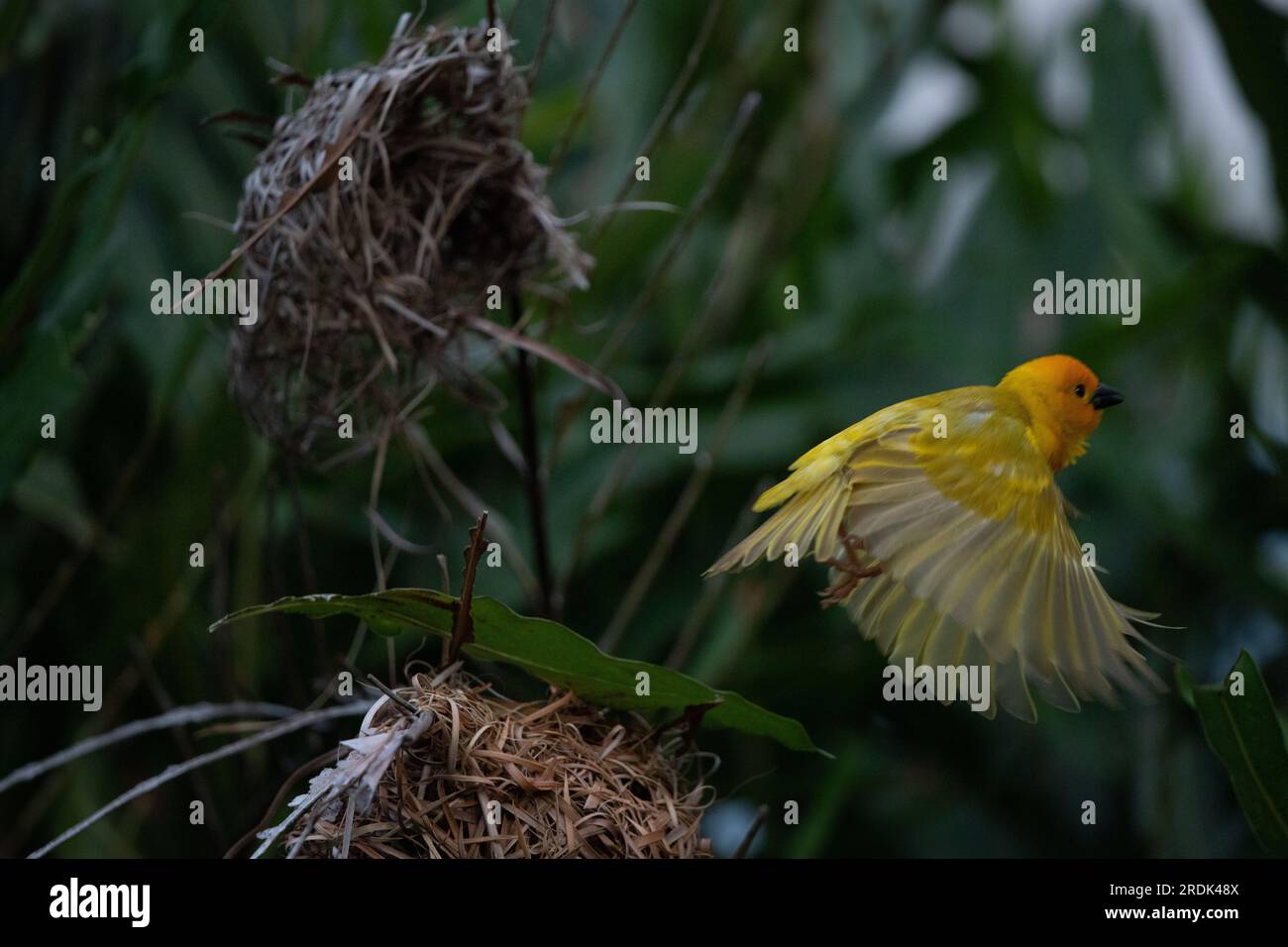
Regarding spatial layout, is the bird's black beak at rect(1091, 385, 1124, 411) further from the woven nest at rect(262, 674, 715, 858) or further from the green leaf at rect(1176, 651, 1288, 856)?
the woven nest at rect(262, 674, 715, 858)

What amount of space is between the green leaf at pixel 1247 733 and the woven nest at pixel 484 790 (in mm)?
431

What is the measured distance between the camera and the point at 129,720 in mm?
2023

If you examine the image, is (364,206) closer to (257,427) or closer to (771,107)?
(257,427)

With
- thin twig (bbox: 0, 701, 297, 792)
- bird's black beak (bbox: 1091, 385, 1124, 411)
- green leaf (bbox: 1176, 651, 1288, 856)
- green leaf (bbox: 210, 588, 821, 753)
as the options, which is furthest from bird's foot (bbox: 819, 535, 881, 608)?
thin twig (bbox: 0, 701, 297, 792)

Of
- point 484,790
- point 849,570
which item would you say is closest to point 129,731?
point 484,790

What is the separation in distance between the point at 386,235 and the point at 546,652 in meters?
0.54

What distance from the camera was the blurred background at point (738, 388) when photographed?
1869 mm

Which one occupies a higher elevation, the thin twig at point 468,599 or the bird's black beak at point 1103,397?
the bird's black beak at point 1103,397

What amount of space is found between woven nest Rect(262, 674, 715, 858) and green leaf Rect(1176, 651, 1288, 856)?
43 cm

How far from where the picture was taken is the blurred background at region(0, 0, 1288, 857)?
187 cm

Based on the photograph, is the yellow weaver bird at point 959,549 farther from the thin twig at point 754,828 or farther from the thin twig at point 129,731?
the thin twig at point 129,731

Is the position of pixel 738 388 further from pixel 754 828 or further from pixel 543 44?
pixel 754 828

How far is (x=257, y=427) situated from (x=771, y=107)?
3.98 feet

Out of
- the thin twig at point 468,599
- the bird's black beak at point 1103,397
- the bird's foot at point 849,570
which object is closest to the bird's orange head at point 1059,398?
the bird's black beak at point 1103,397
